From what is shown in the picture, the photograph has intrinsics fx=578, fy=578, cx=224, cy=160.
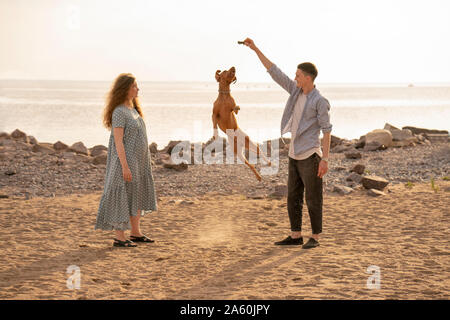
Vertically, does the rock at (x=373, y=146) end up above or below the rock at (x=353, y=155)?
above

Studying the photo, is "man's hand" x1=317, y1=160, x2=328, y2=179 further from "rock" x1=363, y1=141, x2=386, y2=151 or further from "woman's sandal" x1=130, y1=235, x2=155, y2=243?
"rock" x1=363, y1=141, x2=386, y2=151

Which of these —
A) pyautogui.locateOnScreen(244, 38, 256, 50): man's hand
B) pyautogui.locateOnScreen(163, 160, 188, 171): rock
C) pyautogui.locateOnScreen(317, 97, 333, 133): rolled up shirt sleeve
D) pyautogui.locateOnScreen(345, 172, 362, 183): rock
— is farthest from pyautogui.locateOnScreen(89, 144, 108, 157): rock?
pyautogui.locateOnScreen(317, 97, 333, 133): rolled up shirt sleeve

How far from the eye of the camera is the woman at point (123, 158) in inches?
266

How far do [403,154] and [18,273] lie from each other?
1261 cm

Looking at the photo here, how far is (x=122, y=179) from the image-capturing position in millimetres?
6867

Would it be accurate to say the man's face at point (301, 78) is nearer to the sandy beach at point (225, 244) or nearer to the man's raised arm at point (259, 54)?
the man's raised arm at point (259, 54)

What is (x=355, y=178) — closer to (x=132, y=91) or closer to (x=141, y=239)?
(x=141, y=239)

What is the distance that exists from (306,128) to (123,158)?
7.07 feet

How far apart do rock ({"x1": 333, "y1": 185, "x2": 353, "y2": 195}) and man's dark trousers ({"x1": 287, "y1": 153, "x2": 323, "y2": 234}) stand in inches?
158

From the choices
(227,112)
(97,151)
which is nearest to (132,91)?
(227,112)

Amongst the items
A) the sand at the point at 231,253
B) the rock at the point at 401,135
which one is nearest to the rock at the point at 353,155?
the rock at the point at 401,135

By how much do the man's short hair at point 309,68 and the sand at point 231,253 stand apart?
82.9 inches

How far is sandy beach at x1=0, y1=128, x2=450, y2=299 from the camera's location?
18.6 ft
